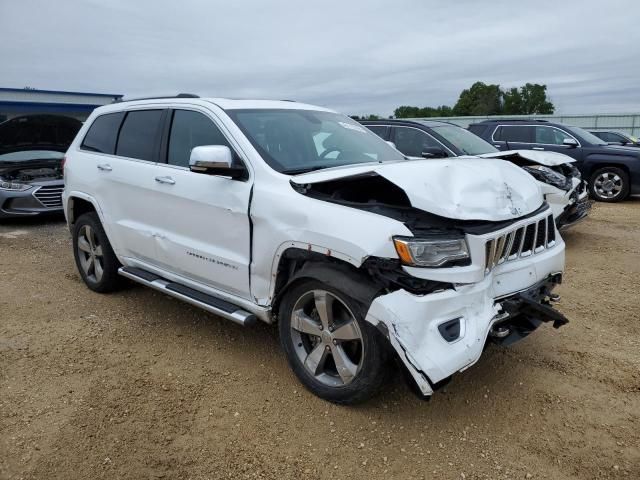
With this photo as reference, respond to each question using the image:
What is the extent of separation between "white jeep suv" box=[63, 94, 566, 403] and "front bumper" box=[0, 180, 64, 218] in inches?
205

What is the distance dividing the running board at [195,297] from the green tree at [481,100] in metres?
69.8

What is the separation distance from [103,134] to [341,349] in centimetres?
339

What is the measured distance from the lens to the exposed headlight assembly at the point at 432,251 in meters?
2.67

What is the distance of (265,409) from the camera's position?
125 inches

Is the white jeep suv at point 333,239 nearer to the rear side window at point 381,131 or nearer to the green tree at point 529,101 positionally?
the rear side window at point 381,131

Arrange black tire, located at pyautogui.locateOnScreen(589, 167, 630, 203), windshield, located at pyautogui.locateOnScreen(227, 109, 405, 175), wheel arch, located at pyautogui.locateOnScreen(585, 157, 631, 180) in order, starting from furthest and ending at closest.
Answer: black tire, located at pyautogui.locateOnScreen(589, 167, 630, 203) < wheel arch, located at pyautogui.locateOnScreen(585, 157, 631, 180) < windshield, located at pyautogui.locateOnScreen(227, 109, 405, 175)

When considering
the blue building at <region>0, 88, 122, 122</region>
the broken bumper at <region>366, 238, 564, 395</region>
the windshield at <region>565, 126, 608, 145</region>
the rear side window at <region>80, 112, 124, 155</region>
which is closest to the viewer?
the broken bumper at <region>366, 238, 564, 395</region>

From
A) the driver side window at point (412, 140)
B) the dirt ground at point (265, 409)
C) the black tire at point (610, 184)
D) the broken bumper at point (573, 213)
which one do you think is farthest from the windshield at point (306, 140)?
the black tire at point (610, 184)

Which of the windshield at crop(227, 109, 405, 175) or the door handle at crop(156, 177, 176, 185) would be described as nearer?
the windshield at crop(227, 109, 405, 175)

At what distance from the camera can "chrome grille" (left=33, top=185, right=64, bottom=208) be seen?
28.9ft

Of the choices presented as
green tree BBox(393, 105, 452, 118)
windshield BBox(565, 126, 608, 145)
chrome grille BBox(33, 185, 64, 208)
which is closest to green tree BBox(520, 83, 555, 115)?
green tree BBox(393, 105, 452, 118)

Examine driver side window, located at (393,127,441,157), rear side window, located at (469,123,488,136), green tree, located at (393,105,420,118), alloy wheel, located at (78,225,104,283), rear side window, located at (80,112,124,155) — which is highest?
rear side window, located at (80,112,124,155)

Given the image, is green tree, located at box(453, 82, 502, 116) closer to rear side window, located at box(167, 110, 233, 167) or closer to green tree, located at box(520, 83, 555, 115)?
green tree, located at box(520, 83, 555, 115)

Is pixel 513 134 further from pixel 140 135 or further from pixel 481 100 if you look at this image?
pixel 481 100
